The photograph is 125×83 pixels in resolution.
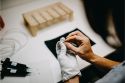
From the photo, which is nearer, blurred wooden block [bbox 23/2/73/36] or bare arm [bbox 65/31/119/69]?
bare arm [bbox 65/31/119/69]

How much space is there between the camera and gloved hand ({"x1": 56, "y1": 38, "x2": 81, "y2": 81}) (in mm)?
709

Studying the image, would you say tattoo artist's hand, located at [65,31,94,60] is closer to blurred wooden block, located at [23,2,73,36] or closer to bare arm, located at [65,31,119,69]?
bare arm, located at [65,31,119,69]

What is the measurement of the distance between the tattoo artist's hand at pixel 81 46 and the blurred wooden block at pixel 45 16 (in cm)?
17

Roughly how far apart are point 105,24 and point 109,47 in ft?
0.47

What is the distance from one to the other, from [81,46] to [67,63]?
0.09 meters

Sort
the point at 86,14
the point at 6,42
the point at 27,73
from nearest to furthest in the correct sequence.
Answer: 1. the point at 27,73
2. the point at 6,42
3. the point at 86,14

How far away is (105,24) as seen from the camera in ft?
2.93

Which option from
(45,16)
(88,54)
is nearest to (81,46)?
(88,54)

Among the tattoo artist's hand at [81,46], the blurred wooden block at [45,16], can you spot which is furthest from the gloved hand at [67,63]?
the blurred wooden block at [45,16]

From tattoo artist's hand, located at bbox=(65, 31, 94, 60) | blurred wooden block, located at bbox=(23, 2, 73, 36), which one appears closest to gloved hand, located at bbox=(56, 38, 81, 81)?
tattoo artist's hand, located at bbox=(65, 31, 94, 60)

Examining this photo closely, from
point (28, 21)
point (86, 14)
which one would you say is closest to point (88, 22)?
point (86, 14)

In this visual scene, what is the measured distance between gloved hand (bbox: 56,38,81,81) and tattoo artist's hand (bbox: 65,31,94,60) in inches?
0.9

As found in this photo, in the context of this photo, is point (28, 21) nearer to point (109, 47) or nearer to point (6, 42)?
point (6, 42)

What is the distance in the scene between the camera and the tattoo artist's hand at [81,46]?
0.75 metres
